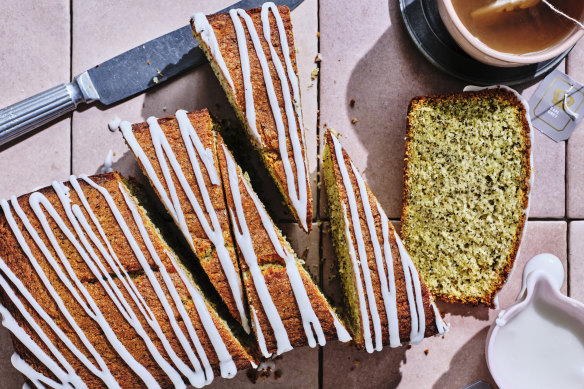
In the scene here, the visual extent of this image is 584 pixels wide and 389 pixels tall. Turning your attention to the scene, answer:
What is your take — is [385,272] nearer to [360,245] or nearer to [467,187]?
[360,245]

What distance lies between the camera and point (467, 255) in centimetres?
174

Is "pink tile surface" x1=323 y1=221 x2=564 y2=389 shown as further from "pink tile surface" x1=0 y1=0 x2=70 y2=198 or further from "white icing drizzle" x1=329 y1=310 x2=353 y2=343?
"pink tile surface" x1=0 y1=0 x2=70 y2=198

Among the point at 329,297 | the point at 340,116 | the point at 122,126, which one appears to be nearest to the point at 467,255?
the point at 329,297

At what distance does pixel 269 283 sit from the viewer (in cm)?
161

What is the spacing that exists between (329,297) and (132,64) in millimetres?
1206

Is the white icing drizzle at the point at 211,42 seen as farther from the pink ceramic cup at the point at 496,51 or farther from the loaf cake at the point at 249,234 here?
the pink ceramic cup at the point at 496,51

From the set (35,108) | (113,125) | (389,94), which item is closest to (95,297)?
(113,125)

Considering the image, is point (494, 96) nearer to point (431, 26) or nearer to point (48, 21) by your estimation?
point (431, 26)

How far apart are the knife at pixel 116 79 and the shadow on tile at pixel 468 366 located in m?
1.56

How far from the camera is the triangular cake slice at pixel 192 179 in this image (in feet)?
5.23

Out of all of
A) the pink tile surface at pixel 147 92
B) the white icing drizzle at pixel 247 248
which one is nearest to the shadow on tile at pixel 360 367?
the white icing drizzle at pixel 247 248

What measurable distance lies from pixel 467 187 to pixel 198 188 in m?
0.97

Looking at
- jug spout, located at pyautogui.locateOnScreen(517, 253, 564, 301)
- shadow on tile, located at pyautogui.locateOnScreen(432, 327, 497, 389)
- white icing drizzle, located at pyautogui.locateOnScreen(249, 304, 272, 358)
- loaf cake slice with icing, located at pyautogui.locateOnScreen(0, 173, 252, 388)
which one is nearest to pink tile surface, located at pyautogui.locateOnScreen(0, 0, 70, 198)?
loaf cake slice with icing, located at pyautogui.locateOnScreen(0, 173, 252, 388)

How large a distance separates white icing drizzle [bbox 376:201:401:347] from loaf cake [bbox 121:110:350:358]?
0.55ft
